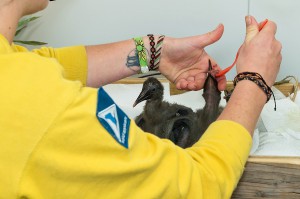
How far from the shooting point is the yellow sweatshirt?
0.49 m

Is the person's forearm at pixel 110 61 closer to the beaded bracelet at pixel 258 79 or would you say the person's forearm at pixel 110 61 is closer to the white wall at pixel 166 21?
the white wall at pixel 166 21

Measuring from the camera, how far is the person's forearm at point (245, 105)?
724 millimetres

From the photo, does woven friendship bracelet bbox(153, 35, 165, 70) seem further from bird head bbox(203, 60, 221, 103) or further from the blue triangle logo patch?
the blue triangle logo patch

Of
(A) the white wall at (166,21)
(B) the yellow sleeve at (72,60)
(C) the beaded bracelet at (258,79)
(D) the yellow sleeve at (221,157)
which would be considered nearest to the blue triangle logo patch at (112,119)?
(D) the yellow sleeve at (221,157)

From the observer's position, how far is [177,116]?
3.34 feet

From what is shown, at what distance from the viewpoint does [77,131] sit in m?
0.51

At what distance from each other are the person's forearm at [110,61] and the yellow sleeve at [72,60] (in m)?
0.02

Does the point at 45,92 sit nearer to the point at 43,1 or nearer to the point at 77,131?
the point at 77,131

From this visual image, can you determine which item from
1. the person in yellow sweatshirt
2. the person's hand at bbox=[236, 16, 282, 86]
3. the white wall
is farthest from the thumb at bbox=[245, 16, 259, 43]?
the white wall

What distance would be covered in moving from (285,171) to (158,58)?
0.48 m

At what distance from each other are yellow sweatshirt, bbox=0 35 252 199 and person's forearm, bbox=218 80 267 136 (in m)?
0.17

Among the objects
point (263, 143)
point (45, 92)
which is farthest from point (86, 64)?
point (45, 92)

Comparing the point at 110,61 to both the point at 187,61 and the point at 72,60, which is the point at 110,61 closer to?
the point at 72,60

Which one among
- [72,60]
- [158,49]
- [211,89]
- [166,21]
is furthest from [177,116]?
[166,21]
